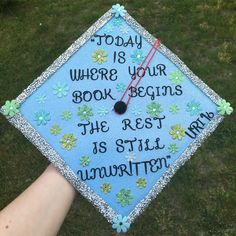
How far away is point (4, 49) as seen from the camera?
20.6ft

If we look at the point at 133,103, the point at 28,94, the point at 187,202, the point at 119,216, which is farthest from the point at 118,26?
the point at 187,202

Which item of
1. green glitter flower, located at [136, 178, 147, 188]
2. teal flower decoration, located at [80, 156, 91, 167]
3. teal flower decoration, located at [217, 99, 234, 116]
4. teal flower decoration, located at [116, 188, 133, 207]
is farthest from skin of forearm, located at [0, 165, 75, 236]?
teal flower decoration, located at [217, 99, 234, 116]

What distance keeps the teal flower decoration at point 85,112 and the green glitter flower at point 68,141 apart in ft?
0.50

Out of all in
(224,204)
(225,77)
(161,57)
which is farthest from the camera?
(225,77)

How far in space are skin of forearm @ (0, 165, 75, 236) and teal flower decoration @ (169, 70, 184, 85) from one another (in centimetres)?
106

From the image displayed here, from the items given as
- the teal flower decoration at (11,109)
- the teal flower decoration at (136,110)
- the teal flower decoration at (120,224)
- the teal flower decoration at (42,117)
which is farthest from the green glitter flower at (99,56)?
the teal flower decoration at (120,224)

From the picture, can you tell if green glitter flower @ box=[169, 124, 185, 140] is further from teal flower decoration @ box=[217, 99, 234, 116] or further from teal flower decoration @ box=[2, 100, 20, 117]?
teal flower decoration @ box=[2, 100, 20, 117]

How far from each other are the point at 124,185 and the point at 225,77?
3035 millimetres

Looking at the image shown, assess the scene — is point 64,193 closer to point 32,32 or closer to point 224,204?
point 224,204

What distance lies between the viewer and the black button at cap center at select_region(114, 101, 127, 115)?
3191mm

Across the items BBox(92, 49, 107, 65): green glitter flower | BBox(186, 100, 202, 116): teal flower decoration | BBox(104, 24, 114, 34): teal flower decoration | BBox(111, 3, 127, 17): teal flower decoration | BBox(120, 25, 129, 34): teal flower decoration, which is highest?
BBox(111, 3, 127, 17): teal flower decoration

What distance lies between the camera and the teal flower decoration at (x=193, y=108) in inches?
128

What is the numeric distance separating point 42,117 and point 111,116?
49 cm

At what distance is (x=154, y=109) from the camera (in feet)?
10.7
